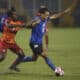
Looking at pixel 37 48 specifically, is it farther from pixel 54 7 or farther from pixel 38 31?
pixel 54 7

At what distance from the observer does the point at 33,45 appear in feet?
41.4

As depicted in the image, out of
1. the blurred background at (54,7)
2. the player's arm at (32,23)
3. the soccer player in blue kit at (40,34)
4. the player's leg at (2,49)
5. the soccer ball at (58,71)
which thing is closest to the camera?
the player's arm at (32,23)

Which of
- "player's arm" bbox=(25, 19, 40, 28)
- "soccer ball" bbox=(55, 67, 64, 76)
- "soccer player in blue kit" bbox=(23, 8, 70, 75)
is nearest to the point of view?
"player's arm" bbox=(25, 19, 40, 28)

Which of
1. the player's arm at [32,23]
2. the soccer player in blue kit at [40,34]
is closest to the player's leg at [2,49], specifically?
the soccer player in blue kit at [40,34]

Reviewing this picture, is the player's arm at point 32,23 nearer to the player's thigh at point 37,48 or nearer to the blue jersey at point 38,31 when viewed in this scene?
the blue jersey at point 38,31

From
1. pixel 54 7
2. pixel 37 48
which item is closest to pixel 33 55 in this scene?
pixel 37 48

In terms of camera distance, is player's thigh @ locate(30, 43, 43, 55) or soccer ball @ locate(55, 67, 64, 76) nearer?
soccer ball @ locate(55, 67, 64, 76)

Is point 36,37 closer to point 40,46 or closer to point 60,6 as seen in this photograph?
point 40,46

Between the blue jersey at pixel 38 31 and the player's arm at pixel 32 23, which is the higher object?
the player's arm at pixel 32 23

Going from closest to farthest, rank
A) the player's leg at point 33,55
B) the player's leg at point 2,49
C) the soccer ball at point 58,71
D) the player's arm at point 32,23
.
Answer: the player's arm at point 32,23 < the soccer ball at point 58,71 < the player's leg at point 33,55 < the player's leg at point 2,49

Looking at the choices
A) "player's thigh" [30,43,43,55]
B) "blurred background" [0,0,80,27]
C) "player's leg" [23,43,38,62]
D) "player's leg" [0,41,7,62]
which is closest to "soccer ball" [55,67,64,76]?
"player's thigh" [30,43,43,55]

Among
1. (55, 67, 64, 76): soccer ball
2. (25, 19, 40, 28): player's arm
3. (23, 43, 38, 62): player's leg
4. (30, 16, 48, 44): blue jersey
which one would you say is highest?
(25, 19, 40, 28): player's arm

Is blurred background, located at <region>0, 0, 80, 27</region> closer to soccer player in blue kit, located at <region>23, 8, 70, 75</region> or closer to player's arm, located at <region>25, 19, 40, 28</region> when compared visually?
soccer player in blue kit, located at <region>23, 8, 70, 75</region>

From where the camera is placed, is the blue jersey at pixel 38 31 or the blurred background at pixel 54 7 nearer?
the blue jersey at pixel 38 31
